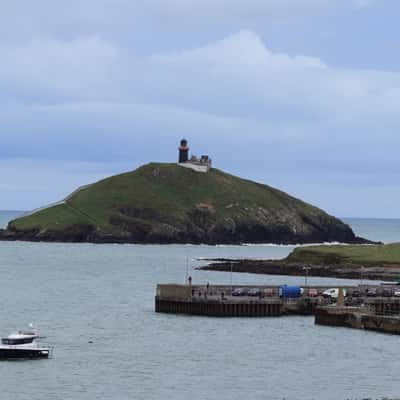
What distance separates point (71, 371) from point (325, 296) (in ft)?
166

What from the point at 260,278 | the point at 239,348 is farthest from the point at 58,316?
the point at 260,278

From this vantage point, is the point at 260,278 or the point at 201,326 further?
the point at 260,278

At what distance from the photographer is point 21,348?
308ft

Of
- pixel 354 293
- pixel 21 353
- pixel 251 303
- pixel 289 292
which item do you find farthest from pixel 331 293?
pixel 21 353

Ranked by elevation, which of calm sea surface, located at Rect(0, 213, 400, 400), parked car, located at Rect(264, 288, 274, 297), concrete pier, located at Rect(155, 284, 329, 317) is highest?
parked car, located at Rect(264, 288, 274, 297)

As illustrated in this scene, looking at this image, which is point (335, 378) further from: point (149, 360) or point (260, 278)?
point (260, 278)

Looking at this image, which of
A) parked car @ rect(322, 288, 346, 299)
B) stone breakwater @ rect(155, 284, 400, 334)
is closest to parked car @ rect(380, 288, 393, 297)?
stone breakwater @ rect(155, 284, 400, 334)

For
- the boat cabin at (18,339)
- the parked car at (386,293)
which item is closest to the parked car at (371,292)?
the parked car at (386,293)

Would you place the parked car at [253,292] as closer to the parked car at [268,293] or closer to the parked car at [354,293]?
the parked car at [268,293]

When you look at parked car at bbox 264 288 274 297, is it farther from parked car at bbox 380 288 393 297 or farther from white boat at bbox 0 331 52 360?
white boat at bbox 0 331 52 360

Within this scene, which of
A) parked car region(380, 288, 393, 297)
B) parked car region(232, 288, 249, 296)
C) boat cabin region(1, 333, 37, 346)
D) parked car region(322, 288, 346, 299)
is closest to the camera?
boat cabin region(1, 333, 37, 346)

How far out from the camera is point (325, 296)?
444ft

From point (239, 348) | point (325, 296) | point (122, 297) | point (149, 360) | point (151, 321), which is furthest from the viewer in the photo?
point (122, 297)

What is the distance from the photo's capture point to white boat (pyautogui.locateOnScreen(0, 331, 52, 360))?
93.8m
